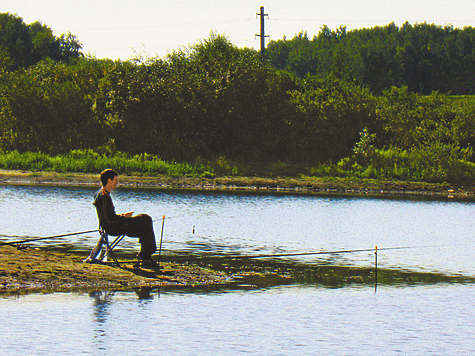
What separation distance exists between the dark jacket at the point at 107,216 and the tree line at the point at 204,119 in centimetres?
3410

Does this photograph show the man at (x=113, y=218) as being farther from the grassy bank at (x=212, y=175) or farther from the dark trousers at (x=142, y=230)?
the grassy bank at (x=212, y=175)

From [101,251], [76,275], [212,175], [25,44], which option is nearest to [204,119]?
Result: [212,175]

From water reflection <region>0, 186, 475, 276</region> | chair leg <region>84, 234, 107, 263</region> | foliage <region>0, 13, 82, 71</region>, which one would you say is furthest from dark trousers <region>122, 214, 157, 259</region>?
foliage <region>0, 13, 82, 71</region>

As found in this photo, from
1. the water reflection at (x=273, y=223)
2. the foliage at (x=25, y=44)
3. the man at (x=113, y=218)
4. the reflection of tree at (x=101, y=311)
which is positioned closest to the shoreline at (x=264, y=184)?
the water reflection at (x=273, y=223)

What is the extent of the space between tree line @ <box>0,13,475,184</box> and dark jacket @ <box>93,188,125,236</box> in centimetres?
3410

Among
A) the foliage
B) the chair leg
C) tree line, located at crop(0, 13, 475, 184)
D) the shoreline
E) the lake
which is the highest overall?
the foliage

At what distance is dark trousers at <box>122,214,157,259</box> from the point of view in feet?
42.7

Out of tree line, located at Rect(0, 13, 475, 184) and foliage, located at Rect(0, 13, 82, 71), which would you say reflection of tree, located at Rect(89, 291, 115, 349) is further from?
foliage, located at Rect(0, 13, 82, 71)

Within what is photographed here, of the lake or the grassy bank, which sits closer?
the lake

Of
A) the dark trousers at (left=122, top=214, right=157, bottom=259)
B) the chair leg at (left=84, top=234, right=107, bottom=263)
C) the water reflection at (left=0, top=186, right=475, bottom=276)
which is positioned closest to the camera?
the dark trousers at (left=122, top=214, right=157, bottom=259)

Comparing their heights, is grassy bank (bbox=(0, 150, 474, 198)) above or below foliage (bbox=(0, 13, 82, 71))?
below

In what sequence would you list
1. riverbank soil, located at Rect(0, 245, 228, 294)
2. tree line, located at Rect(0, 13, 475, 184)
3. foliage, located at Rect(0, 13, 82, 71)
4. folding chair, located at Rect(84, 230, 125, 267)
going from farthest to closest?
foliage, located at Rect(0, 13, 82, 71), tree line, located at Rect(0, 13, 475, 184), folding chair, located at Rect(84, 230, 125, 267), riverbank soil, located at Rect(0, 245, 228, 294)

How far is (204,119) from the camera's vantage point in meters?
50.3

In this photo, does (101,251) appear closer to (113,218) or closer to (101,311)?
(113,218)
